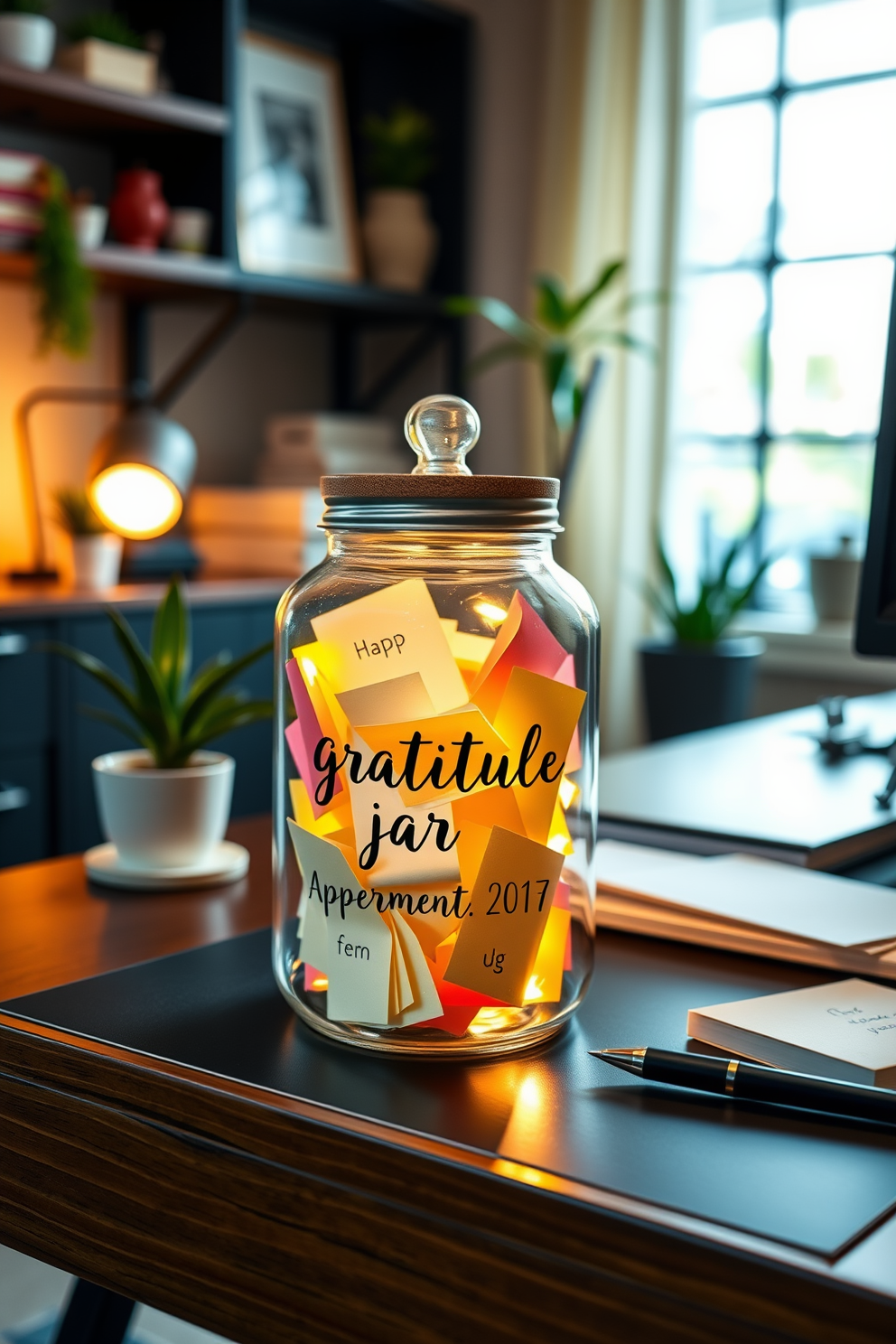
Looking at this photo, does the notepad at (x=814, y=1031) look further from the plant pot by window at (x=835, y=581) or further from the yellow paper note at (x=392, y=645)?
the plant pot by window at (x=835, y=581)

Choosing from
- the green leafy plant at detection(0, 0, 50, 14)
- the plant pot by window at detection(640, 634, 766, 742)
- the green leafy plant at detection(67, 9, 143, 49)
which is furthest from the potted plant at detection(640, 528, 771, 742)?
the green leafy plant at detection(0, 0, 50, 14)

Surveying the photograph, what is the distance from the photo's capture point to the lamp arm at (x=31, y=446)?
2.62 m

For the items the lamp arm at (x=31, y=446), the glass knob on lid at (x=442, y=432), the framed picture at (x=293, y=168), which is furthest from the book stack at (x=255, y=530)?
the glass knob on lid at (x=442, y=432)

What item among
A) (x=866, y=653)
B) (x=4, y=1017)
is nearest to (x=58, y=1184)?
(x=4, y=1017)

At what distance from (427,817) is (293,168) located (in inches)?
123

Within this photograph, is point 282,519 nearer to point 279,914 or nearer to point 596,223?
point 596,223

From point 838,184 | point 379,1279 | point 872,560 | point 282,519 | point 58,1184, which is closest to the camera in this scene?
point 379,1279

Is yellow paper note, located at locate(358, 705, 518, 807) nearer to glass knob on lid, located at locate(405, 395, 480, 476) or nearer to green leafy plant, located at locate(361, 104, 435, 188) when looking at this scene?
glass knob on lid, located at locate(405, 395, 480, 476)

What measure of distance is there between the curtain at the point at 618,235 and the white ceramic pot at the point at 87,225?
1.27 meters

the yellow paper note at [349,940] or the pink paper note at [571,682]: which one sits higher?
the pink paper note at [571,682]

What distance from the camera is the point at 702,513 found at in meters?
3.46

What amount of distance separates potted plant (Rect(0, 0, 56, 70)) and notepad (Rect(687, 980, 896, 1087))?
7.83ft

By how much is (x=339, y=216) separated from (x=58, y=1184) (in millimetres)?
3189

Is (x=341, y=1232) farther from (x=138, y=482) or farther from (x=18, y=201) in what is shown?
(x=18, y=201)
